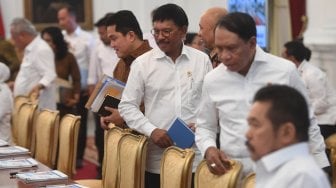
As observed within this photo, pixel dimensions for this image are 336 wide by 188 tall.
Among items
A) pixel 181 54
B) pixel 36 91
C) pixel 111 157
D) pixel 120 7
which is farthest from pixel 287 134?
pixel 120 7

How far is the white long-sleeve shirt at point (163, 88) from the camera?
13.7 feet

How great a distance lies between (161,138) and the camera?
13.2ft

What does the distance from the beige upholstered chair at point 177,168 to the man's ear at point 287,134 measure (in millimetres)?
1384

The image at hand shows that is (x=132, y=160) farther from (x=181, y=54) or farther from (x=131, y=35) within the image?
(x=131, y=35)

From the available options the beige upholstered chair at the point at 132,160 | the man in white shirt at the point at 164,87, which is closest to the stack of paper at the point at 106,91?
the man in white shirt at the point at 164,87

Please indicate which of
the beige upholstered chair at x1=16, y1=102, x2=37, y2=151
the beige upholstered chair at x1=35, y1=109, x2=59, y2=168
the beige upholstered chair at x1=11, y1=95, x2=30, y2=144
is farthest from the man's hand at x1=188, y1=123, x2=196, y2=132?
the beige upholstered chair at x1=11, y1=95, x2=30, y2=144

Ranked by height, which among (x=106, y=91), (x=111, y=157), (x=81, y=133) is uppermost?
(x=106, y=91)

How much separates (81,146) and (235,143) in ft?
16.9

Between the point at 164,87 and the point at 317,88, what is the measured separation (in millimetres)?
2530

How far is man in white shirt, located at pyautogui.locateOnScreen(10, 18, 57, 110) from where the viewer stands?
279 inches

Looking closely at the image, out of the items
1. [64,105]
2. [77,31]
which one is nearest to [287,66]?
[64,105]

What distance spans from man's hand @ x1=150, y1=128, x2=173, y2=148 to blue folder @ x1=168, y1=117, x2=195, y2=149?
3 cm

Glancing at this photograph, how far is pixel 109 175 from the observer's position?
176 inches

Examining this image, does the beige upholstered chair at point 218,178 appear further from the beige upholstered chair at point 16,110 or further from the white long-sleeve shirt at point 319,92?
the beige upholstered chair at point 16,110
